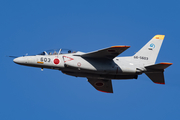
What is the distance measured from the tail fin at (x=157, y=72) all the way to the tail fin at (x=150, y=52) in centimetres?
114

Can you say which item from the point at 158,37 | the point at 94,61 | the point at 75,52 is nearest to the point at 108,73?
the point at 94,61

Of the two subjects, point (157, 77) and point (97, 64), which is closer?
point (97, 64)

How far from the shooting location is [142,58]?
1136 inches

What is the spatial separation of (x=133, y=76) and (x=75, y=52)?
6.45 m

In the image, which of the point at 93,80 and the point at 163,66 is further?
the point at 93,80

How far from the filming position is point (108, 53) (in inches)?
1015

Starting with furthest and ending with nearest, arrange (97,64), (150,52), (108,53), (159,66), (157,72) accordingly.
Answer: (150,52) → (157,72) → (159,66) → (97,64) → (108,53)

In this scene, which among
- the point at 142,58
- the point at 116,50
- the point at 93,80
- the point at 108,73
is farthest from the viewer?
the point at 93,80

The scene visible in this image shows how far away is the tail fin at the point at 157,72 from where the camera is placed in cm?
2639

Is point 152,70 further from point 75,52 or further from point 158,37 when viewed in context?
point 75,52

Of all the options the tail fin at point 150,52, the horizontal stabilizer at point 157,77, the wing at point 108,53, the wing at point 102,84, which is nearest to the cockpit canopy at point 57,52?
the wing at point 108,53

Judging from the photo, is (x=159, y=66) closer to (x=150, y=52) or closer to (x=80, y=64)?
(x=150, y=52)

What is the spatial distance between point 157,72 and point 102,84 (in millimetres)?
6771

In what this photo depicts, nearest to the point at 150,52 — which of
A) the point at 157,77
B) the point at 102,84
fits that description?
the point at 157,77
